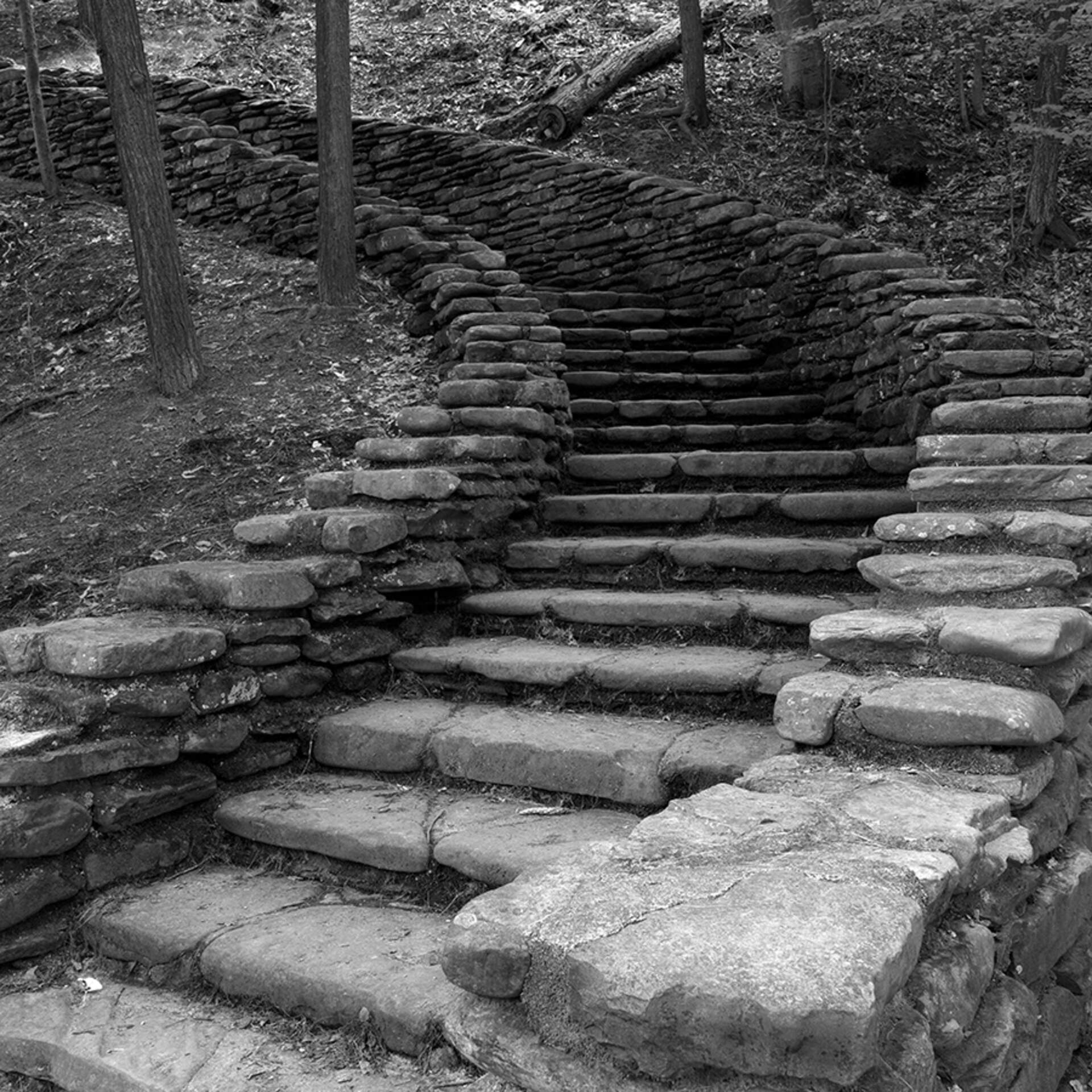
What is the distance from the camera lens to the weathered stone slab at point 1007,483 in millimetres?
3734

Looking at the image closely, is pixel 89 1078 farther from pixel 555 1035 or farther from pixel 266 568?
pixel 266 568

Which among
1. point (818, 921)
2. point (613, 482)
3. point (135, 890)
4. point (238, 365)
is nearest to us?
point (818, 921)

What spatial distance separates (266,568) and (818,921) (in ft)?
8.29

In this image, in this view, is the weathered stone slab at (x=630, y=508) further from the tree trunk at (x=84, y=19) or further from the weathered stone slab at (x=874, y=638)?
the tree trunk at (x=84, y=19)

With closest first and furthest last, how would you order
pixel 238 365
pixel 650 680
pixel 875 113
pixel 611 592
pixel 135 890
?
pixel 135 890, pixel 650 680, pixel 611 592, pixel 238 365, pixel 875 113

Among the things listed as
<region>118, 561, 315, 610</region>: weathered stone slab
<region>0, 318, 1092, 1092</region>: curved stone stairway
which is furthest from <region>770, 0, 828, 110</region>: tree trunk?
<region>118, 561, 315, 610</region>: weathered stone slab

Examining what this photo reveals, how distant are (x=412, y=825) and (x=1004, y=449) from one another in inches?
95.9

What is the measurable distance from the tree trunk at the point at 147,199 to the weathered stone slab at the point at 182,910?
3901 mm

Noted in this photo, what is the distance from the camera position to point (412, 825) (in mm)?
3217

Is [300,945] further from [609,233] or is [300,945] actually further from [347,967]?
[609,233]

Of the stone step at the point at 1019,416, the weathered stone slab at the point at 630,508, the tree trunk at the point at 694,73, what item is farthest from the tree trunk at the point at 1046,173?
the weathered stone slab at the point at 630,508

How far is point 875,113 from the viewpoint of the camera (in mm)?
10156

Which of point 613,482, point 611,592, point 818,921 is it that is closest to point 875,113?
point 613,482

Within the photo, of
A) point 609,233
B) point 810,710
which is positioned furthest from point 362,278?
point 810,710
